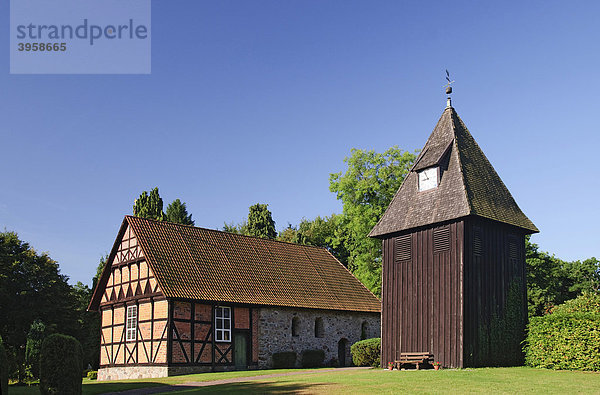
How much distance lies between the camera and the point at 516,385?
17.8 meters

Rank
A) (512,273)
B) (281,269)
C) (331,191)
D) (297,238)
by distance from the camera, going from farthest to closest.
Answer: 1. (297,238)
2. (331,191)
3. (281,269)
4. (512,273)

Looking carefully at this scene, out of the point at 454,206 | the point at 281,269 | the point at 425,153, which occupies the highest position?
the point at 425,153

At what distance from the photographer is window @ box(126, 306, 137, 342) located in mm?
30969

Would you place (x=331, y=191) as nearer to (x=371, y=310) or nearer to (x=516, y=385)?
(x=371, y=310)

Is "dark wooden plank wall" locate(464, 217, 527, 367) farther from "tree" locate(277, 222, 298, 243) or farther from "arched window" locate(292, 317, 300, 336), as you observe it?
"tree" locate(277, 222, 298, 243)

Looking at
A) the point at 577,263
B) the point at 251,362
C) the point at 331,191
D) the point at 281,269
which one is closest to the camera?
the point at 251,362

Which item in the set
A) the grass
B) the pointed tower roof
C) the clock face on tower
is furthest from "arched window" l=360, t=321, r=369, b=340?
the grass

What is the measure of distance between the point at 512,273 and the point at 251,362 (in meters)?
13.1

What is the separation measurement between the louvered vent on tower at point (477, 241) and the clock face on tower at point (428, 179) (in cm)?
265

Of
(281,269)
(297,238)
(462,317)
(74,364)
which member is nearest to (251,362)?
(281,269)

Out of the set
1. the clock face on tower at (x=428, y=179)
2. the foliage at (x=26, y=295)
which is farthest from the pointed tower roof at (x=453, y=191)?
the foliage at (x=26, y=295)

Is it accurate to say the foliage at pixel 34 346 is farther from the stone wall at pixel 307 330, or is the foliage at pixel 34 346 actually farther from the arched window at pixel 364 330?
the arched window at pixel 364 330

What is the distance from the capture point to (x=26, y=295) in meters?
37.3

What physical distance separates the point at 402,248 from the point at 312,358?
9618 mm
